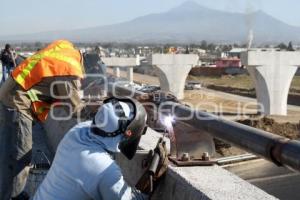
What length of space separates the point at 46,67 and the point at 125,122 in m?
2.47

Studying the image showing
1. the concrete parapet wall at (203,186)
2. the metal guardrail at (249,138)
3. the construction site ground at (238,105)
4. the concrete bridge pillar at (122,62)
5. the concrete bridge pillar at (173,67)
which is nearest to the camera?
the metal guardrail at (249,138)

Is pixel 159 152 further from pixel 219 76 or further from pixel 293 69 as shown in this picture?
pixel 219 76

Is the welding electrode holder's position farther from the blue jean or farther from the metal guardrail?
the blue jean

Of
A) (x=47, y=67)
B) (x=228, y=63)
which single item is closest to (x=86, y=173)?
(x=47, y=67)

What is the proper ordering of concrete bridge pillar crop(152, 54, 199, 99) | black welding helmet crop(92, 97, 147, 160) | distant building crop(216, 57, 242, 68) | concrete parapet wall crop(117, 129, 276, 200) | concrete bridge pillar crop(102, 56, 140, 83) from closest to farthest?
1. concrete parapet wall crop(117, 129, 276, 200)
2. black welding helmet crop(92, 97, 147, 160)
3. concrete bridge pillar crop(152, 54, 199, 99)
4. concrete bridge pillar crop(102, 56, 140, 83)
5. distant building crop(216, 57, 242, 68)

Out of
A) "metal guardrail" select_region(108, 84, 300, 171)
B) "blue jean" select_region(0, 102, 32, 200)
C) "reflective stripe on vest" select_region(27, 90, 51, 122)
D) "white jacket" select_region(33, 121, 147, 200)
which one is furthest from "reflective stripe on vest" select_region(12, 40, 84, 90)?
"white jacket" select_region(33, 121, 147, 200)

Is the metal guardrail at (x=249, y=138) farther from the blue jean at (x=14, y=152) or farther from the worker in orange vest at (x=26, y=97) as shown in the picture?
the blue jean at (x=14, y=152)

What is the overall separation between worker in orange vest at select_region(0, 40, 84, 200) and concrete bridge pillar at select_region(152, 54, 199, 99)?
1735 inches

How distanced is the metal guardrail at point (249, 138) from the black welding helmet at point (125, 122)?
1.52 feet

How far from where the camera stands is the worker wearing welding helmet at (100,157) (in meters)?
3.32

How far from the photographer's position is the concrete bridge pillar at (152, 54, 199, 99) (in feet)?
165

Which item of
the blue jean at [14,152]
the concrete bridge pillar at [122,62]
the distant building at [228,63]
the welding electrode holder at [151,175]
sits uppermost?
the welding electrode holder at [151,175]

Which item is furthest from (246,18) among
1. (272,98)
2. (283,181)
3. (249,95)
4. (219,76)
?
(283,181)

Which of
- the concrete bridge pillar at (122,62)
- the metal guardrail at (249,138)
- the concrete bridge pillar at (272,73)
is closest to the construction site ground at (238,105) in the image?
the metal guardrail at (249,138)
